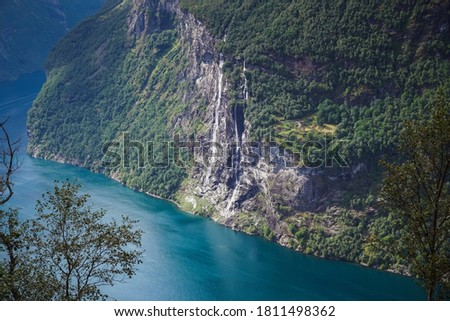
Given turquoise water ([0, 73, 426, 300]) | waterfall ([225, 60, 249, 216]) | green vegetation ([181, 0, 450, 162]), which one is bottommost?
turquoise water ([0, 73, 426, 300])

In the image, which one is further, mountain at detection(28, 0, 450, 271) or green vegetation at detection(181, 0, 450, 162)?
green vegetation at detection(181, 0, 450, 162)

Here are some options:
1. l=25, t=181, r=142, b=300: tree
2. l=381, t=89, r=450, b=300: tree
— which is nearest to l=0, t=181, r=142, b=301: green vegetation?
l=25, t=181, r=142, b=300: tree

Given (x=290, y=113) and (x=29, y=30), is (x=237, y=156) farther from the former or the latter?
(x=29, y=30)

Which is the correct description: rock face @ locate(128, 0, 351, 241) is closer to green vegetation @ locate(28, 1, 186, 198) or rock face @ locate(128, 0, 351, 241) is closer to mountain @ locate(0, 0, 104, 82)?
green vegetation @ locate(28, 1, 186, 198)

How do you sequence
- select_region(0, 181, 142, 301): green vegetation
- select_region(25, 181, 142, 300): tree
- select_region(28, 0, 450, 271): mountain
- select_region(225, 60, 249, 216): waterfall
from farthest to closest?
select_region(225, 60, 249, 216): waterfall
select_region(28, 0, 450, 271): mountain
select_region(25, 181, 142, 300): tree
select_region(0, 181, 142, 301): green vegetation

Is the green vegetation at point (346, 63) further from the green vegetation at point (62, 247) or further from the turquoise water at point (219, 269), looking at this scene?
the green vegetation at point (62, 247)

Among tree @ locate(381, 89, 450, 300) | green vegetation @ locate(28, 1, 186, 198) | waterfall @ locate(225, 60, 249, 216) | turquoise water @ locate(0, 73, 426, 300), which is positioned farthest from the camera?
green vegetation @ locate(28, 1, 186, 198)
